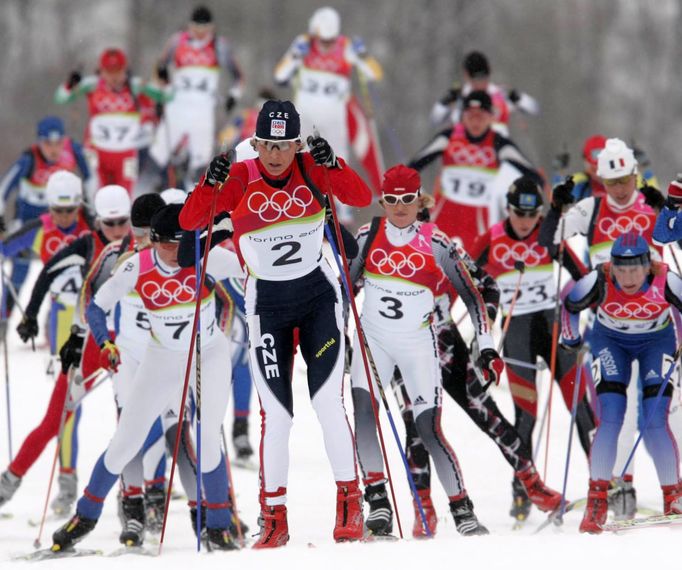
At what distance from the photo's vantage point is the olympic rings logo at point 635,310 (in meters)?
7.83

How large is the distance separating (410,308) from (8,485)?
116 inches

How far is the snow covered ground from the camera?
570cm

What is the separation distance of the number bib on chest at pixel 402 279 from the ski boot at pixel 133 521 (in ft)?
5.88

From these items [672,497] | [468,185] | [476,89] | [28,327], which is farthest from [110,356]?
[476,89]

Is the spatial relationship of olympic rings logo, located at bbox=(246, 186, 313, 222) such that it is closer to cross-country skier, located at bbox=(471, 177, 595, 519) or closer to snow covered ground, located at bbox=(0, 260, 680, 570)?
snow covered ground, located at bbox=(0, 260, 680, 570)

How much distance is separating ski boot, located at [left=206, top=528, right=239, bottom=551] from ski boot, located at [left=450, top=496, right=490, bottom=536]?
118 centimetres

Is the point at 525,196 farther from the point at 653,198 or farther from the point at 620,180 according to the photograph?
the point at 653,198

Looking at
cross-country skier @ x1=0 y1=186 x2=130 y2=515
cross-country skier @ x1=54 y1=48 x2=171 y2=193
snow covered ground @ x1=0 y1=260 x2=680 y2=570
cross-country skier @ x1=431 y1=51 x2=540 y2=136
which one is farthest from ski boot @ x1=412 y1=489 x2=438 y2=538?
cross-country skier @ x1=54 y1=48 x2=171 y2=193

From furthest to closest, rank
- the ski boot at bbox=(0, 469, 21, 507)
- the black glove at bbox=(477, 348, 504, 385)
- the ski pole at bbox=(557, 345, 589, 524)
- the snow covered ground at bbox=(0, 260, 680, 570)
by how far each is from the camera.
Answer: the ski boot at bbox=(0, 469, 21, 507) → the ski pole at bbox=(557, 345, 589, 524) → the black glove at bbox=(477, 348, 504, 385) → the snow covered ground at bbox=(0, 260, 680, 570)

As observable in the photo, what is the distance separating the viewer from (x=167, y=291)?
306 inches

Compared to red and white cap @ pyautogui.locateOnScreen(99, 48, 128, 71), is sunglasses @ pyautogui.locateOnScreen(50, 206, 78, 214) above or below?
below

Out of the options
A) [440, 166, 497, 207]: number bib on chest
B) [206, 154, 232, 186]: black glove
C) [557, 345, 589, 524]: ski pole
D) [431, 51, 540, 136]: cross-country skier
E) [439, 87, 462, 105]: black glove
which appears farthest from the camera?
[439, 87, 462, 105]: black glove

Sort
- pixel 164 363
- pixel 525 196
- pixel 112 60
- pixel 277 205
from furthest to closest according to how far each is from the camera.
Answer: pixel 112 60
pixel 525 196
pixel 164 363
pixel 277 205

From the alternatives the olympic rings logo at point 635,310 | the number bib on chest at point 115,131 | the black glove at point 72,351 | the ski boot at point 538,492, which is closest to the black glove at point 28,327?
the black glove at point 72,351
